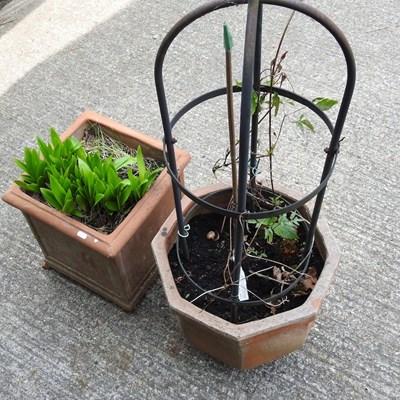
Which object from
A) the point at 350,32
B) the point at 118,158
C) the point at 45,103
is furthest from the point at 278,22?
the point at 118,158

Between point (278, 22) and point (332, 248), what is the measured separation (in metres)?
1.57

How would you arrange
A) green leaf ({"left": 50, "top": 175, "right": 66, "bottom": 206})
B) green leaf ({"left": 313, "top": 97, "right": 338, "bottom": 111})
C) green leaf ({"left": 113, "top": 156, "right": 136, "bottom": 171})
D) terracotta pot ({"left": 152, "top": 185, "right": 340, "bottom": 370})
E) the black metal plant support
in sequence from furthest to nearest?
green leaf ({"left": 113, "top": 156, "right": 136, "bottom": 171})
green leaf ({"left": 50, "top": 175, "right": 66, "bottom": 206})
terracotta pot ({"left": 152, "top": 185, "right": 340, "bottom": 370})
green leaf ({"left": 313, "top": 97, "right": 338, "bottom": 111})
the black metal plant support

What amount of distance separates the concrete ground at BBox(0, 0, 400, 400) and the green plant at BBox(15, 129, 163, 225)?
0.39 metres

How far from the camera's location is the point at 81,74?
95.6 inches

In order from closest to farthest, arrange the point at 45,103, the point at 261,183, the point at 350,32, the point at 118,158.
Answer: the point at 261,183
the point at 118,158
the point at 45,103
the point at 350,32

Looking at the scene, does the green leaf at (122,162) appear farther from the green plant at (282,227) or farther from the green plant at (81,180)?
the green plant at (282,227)

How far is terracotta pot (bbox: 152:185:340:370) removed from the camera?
1.27m

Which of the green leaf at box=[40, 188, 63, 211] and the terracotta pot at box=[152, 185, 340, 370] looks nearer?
the terracotta pot at box=[152, 185, 340, 370]

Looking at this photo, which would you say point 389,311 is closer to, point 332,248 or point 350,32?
point 332,248

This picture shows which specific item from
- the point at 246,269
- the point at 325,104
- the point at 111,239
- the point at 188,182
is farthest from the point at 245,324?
the point at 188,182

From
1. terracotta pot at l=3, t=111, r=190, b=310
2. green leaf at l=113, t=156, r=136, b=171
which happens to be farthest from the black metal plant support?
green leaf at l=113, t=156, r=136, b=171

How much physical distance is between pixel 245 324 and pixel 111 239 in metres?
0.44

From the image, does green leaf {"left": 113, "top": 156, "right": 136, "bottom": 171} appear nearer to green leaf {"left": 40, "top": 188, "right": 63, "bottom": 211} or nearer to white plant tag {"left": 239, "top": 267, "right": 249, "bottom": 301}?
green leaf {"left": 40, "top": 188, "right": 63, "bottom": 211}

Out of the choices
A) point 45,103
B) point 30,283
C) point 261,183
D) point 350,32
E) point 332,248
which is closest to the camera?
point 332,248
